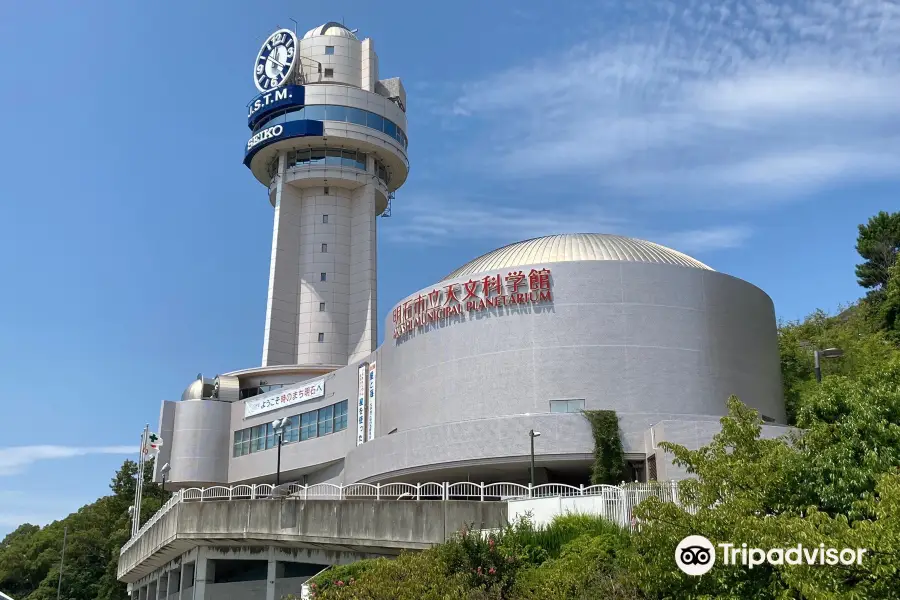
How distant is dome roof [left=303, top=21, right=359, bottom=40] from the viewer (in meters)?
81.5

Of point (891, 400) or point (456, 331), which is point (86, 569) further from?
point (891, 400)

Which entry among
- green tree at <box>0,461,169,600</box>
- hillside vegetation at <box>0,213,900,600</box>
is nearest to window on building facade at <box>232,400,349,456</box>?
green tree at <box>0,461,169,600</box>

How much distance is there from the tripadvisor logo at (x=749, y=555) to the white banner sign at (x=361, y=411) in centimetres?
3409

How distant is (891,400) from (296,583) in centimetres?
2423

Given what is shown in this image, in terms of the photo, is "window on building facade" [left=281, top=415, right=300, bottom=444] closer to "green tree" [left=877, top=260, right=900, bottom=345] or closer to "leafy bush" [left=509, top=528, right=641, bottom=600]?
"leafy bush" [left=509, top=528, right=641, bottom=600]

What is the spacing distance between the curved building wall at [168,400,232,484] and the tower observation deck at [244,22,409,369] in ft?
30.0

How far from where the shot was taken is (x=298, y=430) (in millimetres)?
55594

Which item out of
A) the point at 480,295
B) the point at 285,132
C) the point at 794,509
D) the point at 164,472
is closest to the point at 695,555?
the point at 794,509

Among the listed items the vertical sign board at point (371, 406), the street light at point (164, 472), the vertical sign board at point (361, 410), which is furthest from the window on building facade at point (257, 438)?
the vertical sign board at point (371, 406)

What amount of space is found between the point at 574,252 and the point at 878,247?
3574 centimetres

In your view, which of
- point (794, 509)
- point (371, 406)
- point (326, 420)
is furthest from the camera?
point (326, 420)

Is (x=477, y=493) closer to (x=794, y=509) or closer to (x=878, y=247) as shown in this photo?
(x=794, y=509)

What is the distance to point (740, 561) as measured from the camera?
15.1 m

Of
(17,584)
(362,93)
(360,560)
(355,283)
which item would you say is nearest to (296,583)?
(360,560)
